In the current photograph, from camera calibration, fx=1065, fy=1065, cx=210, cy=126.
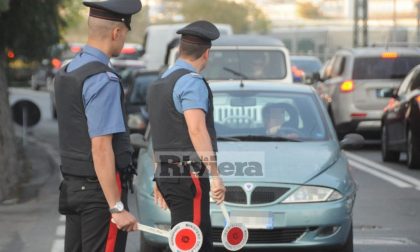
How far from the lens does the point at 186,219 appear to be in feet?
20.5

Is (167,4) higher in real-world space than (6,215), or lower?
lower

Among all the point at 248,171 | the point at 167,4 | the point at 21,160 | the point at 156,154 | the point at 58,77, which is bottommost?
the point at 167,4

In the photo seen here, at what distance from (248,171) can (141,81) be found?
12.1m

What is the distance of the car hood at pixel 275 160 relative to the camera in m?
8.47

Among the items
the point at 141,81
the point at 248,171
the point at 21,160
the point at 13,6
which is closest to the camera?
the point at 248,171

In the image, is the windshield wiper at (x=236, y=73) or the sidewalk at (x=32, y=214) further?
the windshield wiper at (x=236, y=73)

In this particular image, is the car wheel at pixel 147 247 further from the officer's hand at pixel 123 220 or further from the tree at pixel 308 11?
the tree at pixel 308 11

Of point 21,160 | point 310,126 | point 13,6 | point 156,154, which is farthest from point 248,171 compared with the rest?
point 21,160

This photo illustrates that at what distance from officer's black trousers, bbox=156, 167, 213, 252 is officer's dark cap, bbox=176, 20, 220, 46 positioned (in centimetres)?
82

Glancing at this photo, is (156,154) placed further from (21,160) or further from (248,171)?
(21,160)

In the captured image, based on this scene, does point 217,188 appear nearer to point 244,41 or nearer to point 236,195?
point 236,195

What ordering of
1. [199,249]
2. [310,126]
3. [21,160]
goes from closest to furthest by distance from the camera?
1. [199,249]
2. [310,126]
3. [21,160]

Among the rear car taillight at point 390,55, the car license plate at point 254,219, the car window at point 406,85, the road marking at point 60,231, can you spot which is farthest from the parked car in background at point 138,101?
the car license plate at point 254,219

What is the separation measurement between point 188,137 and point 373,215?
5.69 meters
